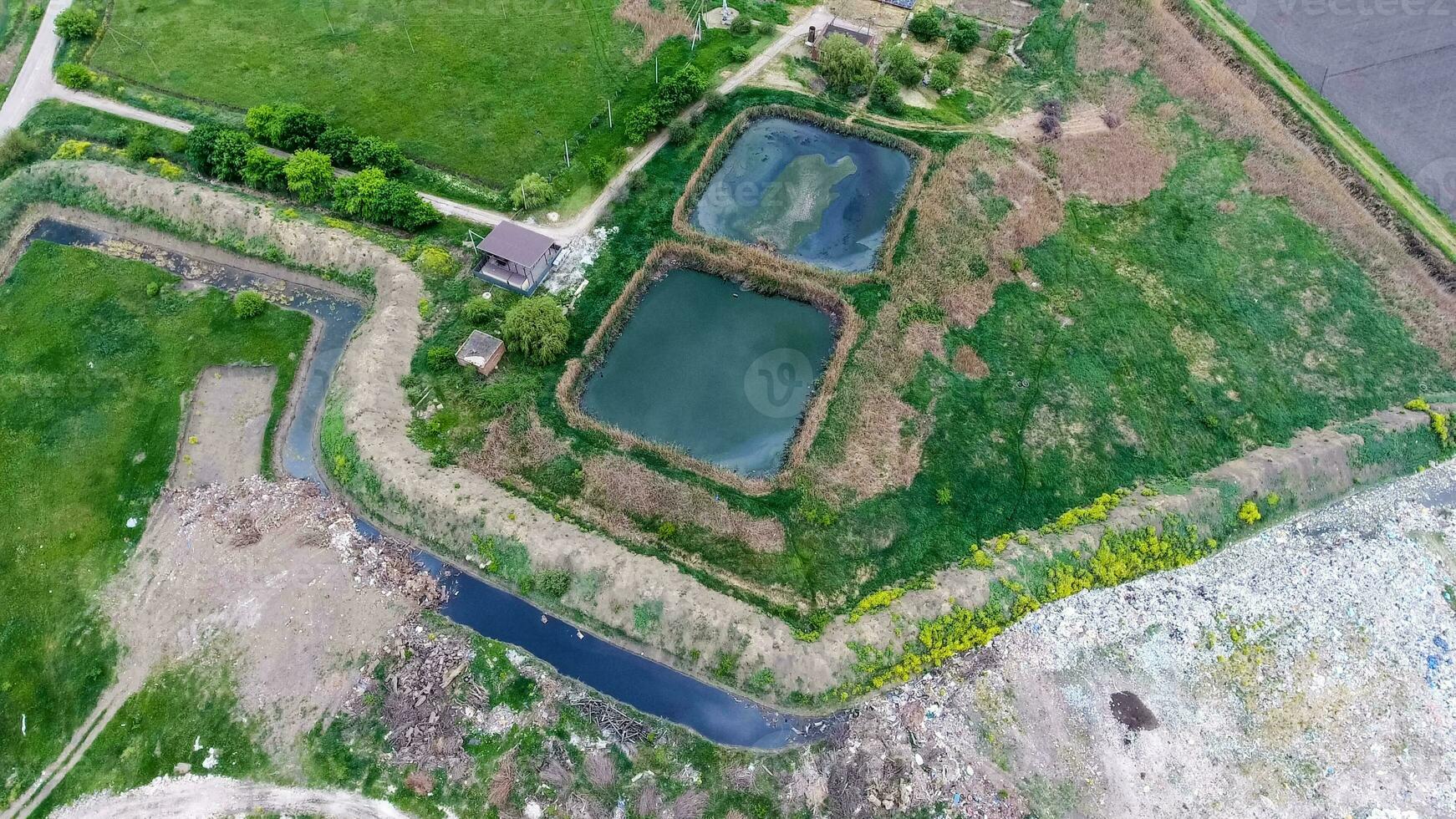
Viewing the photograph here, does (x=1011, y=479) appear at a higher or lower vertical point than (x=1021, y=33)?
lower

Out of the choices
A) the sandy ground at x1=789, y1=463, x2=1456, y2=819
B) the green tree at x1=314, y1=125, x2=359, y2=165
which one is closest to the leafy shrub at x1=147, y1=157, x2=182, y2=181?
the green tree at x1=314, y1=125, x2=359, y2=165

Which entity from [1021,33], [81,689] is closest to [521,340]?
[81,689]

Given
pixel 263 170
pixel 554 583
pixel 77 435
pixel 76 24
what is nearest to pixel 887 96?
pixel 554 583

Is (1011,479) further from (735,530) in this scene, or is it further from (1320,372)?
(1320,372)

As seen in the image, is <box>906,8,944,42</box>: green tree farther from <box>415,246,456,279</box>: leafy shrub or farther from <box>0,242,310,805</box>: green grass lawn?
<box>0,242,310,805</box>: green grass lawn

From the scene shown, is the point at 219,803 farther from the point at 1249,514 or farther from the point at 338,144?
the point at 1249,514

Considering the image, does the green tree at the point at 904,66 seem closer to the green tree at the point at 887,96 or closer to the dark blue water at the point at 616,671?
the green tree at the point at 887,96

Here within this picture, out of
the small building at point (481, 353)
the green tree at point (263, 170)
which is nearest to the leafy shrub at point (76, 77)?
the green tree at point (263, 170)
